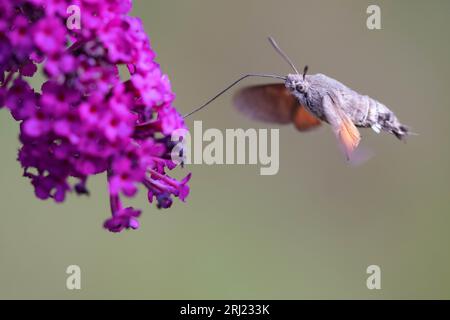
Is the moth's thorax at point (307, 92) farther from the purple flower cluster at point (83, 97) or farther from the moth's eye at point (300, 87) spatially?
the purple flower cluster at point (83, 97)

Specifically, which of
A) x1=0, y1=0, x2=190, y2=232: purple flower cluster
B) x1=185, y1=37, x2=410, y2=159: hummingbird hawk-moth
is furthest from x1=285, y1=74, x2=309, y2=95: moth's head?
x1=0, y1=0, x2=190, y2=232: purple flower cluster

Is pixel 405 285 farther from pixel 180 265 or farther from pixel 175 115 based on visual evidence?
pixel 175 115

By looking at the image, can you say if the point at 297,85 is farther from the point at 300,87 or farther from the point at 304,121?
the point at 304,121

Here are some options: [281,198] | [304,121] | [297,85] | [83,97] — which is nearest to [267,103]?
[304,121]

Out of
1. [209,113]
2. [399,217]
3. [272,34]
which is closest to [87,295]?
[209,113]

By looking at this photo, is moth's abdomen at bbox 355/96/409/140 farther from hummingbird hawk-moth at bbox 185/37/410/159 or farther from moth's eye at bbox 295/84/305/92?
moth's eye at bbox 295/84/305/92

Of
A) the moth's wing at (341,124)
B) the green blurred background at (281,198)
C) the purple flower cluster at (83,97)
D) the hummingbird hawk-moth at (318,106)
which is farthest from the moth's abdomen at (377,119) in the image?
the green blurred background at (281,198)
